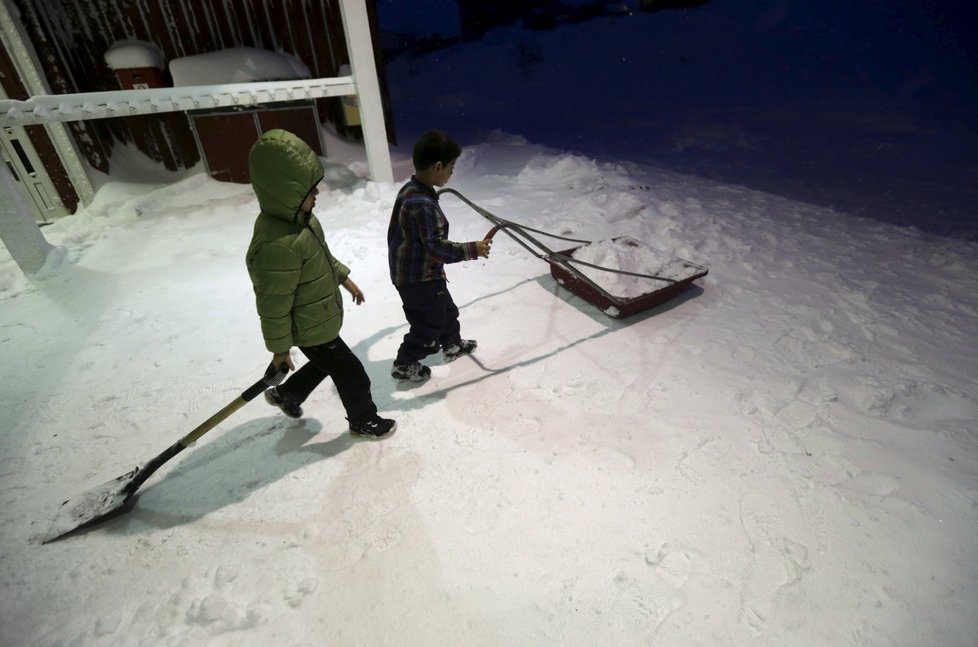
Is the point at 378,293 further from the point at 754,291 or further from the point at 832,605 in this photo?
the point at 832,605

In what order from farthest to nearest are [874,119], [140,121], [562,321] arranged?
[874,119] < [140,121] < [562,321]

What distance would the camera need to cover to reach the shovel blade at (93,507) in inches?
77.2

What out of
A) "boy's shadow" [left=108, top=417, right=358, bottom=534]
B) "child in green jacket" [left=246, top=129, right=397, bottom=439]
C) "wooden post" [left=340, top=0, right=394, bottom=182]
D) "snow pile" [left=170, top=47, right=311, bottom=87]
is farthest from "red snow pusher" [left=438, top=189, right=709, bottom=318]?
"snow pile" [left=170, top=47, right=311, bottom=87]

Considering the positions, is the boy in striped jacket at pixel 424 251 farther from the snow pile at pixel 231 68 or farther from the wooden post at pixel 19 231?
the snow pile at pixel 231 68

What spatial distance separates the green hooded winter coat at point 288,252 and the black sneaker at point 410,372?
79cm

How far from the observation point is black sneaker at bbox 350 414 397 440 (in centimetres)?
239

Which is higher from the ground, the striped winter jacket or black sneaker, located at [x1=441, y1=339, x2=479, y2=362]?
the striped winter jacket

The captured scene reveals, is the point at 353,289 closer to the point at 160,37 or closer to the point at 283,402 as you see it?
the point at 283,402

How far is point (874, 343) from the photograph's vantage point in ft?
9.39

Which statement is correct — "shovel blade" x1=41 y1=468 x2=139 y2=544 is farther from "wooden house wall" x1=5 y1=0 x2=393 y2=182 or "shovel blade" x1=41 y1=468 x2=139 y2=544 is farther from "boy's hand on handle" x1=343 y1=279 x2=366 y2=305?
"wooden house wall" x1=5 y1=0 x2=393 y2=182

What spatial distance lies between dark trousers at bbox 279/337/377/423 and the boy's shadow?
0.23 m

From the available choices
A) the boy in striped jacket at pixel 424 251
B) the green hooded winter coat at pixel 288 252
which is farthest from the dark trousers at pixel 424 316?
the green hooded winter coat at pixel 288 252

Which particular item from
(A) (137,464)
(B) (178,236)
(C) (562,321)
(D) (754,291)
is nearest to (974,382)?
(D) (754,291)

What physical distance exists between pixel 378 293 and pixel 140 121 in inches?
223
